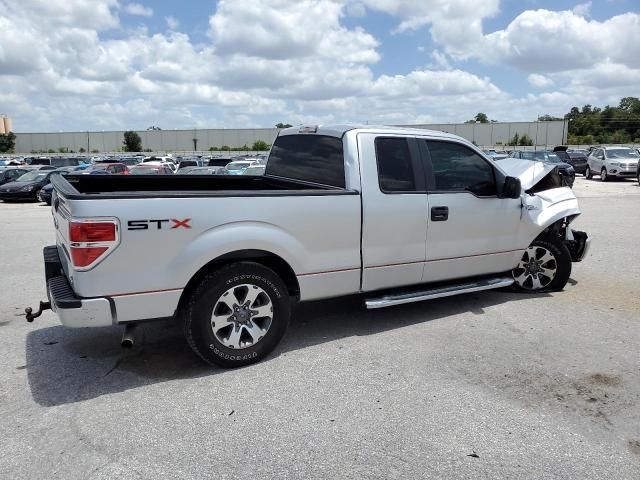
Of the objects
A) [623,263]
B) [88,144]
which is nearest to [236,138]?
[88,144]

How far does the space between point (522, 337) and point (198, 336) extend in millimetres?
2982

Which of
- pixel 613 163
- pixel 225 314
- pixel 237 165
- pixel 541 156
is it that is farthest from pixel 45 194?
pixel 613 163

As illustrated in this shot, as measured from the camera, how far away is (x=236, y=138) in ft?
356

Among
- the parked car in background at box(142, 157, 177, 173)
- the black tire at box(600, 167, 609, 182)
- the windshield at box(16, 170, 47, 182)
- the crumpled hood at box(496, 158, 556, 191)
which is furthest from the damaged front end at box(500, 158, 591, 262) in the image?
the black tire at box(600, 167, 609, 182)

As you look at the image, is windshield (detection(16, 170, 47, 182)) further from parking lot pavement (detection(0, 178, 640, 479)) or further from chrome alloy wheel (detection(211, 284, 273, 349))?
chrome alloy wheel (detection(211, 284, 273, 349))

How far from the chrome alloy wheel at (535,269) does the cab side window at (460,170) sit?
1245 millimetres

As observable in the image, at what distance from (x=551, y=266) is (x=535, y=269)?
20cm

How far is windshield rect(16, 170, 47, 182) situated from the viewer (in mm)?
21967

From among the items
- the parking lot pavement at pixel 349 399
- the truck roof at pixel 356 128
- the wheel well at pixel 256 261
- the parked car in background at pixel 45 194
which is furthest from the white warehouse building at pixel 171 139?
the wheel well at pixel 256 261

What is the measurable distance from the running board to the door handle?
72cm

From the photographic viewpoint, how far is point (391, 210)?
4.78 metres

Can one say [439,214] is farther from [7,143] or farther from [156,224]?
[7,143]

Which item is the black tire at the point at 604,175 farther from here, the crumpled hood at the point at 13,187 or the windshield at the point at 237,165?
the crumpled hood at the point at 13,187

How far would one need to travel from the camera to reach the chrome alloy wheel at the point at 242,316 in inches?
163
